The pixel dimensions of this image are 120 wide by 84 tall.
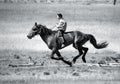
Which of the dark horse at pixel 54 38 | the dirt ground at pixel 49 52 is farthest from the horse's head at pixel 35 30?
the dirt ground at pixel 49 52

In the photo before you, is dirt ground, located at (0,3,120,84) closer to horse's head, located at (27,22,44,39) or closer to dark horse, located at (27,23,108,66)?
dark horse, located at (27,23,108,66)

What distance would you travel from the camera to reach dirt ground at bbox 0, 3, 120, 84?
9275 mm

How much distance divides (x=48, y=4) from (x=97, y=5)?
8.91 feet

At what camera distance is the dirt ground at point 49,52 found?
365 inches

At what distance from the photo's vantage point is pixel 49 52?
1209 cm

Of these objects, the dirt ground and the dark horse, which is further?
the dark horse

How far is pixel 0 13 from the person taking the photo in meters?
14.7

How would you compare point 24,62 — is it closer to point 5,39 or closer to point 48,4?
point 5,39

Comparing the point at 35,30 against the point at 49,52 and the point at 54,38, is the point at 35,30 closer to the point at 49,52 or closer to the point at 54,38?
the point at 54,38

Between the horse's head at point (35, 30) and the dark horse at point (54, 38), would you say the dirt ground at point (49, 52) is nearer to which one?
the dark horse at point (54, 38)

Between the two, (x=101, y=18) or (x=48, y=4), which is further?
(x=48, y=4)

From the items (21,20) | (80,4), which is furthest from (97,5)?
(21,20)

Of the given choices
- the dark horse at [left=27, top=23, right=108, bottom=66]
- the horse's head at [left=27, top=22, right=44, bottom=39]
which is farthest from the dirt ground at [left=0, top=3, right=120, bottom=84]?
the horse's head at [left=27, top=22, right=44, bottom=39]

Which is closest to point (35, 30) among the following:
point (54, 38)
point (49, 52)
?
point (54, 38)
